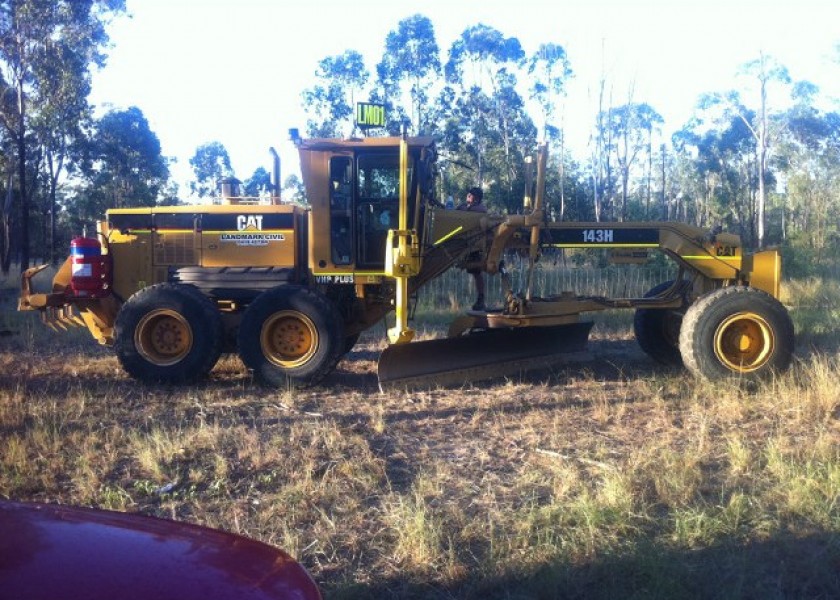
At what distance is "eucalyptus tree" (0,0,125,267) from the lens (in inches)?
912

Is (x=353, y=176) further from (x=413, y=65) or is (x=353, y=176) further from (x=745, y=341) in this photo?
(x=413, y=65)

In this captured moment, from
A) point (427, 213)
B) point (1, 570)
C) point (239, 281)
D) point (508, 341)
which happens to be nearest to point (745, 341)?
point (508, 341)

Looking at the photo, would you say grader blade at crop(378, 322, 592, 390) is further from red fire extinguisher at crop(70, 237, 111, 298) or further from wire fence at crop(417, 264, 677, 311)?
wire fence at crop(417, 264, 677, 311)

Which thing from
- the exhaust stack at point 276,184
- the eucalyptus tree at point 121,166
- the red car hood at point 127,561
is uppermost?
the eucalyptus tree at point 121,166

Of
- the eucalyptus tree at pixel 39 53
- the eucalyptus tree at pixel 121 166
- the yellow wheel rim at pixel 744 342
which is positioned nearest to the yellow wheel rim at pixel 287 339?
the yellow wheel rim at pixel 744 342

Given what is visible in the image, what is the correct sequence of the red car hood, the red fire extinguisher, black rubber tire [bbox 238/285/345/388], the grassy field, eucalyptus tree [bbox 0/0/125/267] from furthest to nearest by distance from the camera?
eucalyptus tree [bbox 0/0/125/267] → the red fire extinguisher → black rubber tire [bbox 238/285/345/388] → the grassy field → the red car hood

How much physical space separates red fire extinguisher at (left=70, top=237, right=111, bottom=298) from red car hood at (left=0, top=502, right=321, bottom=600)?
292 inches

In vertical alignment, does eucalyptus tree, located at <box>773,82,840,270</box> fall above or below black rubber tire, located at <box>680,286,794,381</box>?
above

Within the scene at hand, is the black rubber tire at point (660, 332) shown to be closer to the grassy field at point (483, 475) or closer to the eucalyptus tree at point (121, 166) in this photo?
the grassy field at point (483, 475)

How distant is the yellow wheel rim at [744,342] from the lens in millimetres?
9188

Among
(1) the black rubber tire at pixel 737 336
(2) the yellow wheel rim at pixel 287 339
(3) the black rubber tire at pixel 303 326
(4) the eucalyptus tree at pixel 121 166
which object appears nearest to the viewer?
(1) the black rubber tire at pixel 737 336

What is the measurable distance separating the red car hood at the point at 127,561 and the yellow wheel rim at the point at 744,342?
23.9 ft

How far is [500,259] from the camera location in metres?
9.83

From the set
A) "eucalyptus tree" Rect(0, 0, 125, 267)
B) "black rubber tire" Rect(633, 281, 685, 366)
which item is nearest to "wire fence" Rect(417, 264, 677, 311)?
"black rubber tire" Rect(633, 281, 685, 366)
